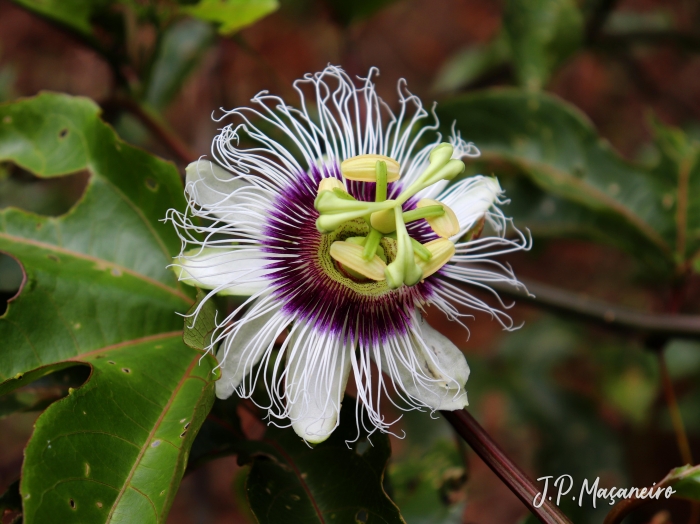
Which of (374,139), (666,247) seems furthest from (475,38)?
(374,139)

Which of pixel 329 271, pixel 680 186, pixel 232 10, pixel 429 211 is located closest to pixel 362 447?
pixel 329 271

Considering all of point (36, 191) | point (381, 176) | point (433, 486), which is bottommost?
point (433, 486)

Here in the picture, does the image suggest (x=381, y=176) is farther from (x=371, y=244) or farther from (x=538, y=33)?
(x=538, y=33)

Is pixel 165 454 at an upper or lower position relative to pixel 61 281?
lower

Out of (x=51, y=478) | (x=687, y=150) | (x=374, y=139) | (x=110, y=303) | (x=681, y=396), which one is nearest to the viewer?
(x=51, y=478)

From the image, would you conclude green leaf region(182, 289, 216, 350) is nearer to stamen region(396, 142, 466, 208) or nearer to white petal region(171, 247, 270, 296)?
white petal region(171, 247, 270, 296)

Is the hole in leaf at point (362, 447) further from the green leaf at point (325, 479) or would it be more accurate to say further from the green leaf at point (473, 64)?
the green leaf at point (473, 64)

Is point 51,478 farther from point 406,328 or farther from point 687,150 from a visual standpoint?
point 687,150

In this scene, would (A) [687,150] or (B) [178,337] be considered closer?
(B) [178,337]
